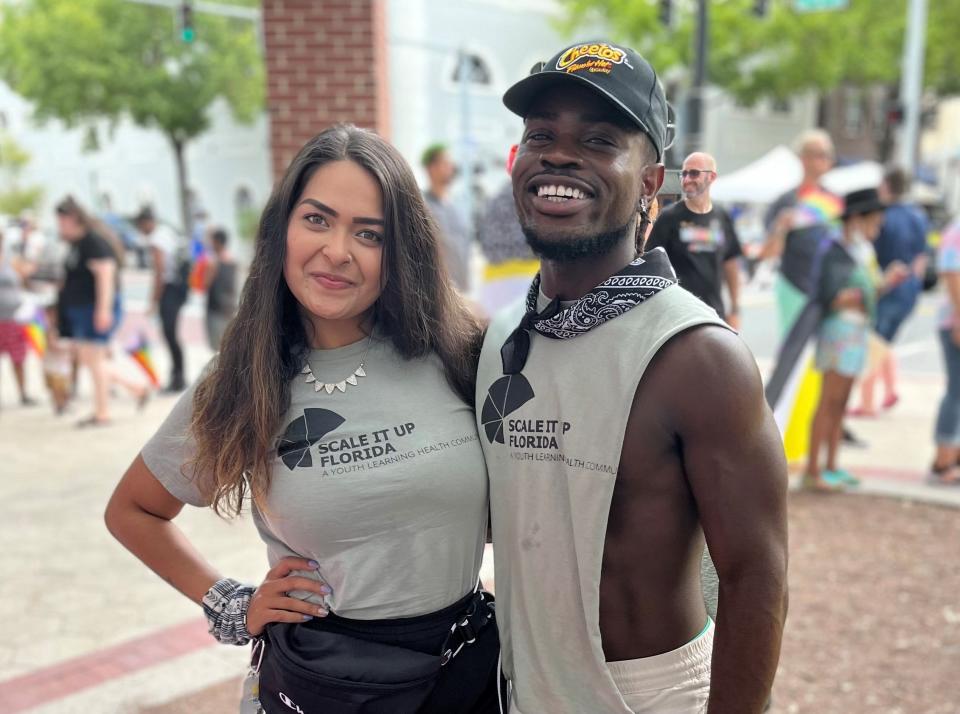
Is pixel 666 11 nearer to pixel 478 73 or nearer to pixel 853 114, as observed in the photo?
pixel 478 73

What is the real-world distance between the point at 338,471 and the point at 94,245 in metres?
6.92

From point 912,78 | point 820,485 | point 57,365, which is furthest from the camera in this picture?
point 912,78

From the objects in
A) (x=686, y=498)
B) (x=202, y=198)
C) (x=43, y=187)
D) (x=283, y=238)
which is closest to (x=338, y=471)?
(x=283, y=238)

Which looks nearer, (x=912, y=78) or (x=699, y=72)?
(x=699, y=72)

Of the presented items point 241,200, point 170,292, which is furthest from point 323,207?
point 241,200

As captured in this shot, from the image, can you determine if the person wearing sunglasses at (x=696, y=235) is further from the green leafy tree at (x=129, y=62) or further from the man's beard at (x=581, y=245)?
the green leafy tree at (x=129, y=62)

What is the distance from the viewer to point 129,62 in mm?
29172

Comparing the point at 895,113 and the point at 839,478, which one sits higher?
the point at 895,113

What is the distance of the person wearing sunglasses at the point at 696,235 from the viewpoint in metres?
1.86

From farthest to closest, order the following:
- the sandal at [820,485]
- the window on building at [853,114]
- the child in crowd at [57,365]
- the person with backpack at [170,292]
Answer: the window on building at [853,114]
the person with backpack at [170,292]
the child in crowd at [57,365]
the sandal at [820,485]

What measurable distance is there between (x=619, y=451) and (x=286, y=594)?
0.81 metres

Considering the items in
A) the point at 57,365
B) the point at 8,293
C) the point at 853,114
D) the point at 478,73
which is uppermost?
the point at 478,73

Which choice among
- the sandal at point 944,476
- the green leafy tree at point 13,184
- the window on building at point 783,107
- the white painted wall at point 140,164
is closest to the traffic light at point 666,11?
the sandal at point 944,476

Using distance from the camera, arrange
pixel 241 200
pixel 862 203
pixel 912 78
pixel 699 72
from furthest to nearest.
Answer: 1. pixel 241 200
2. pixel 912 78
3. pixel 699 72
4. pixel 862 203
